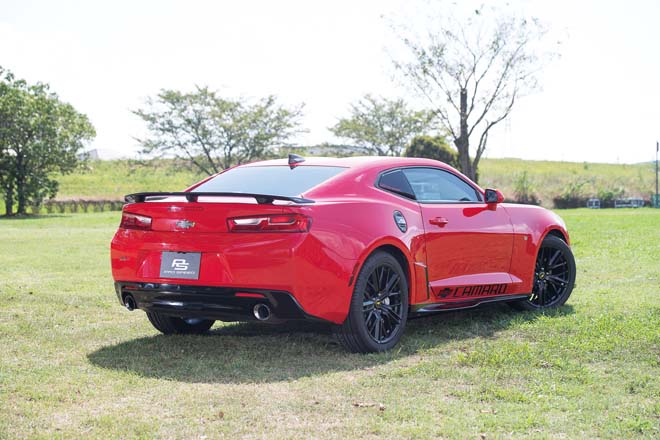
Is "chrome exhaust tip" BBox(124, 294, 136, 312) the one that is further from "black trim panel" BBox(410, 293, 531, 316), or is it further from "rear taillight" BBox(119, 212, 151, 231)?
"black trim panel" BBox(410, 293, 531, 316)

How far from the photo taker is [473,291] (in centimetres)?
752

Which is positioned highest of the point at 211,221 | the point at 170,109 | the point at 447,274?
the point at 170,109

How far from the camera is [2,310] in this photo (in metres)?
8.98

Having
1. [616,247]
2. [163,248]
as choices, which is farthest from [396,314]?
[616,247]

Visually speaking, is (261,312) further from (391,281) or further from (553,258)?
(553,258)

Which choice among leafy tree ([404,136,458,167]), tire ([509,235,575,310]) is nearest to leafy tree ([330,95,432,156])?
leafy tree ([404,136,458,167])

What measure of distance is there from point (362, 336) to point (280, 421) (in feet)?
5.77

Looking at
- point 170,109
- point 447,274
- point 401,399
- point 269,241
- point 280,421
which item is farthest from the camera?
point 170,109

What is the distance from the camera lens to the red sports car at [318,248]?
5.93 m

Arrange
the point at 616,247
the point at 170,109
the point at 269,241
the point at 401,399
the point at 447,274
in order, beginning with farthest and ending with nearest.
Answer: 1. the point at 170,109
2. the point at 616,247
3. the point at 447,274
4. the point at 269,241
5. the point at 401,399

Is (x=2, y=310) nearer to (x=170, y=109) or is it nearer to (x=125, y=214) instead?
(x=125, y=214)

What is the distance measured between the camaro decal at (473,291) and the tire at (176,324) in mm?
2104

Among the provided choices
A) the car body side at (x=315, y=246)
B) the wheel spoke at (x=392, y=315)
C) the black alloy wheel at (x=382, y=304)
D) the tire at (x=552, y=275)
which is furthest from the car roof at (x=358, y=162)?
the tire at (x=552, y=275)

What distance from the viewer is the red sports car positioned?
233 inches
